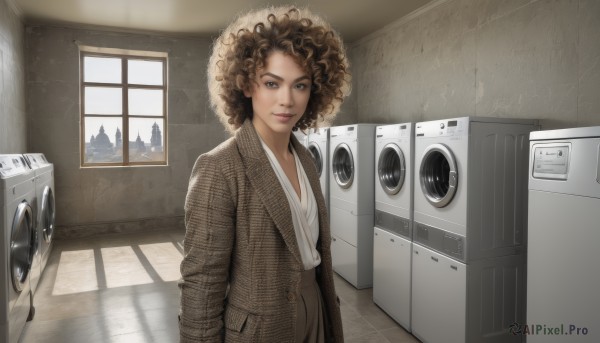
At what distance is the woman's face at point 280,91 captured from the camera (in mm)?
954

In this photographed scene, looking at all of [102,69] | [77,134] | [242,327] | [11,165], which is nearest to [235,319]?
[242,327]

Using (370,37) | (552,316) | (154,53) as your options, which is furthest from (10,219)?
(370,37)

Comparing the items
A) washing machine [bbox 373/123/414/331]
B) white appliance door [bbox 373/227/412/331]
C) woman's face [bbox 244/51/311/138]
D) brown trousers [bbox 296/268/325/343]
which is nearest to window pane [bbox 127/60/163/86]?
washing machine [bbox 373/123/414/331]

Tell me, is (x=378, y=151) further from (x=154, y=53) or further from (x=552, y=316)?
(x=154, y=53)

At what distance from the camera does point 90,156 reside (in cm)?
538

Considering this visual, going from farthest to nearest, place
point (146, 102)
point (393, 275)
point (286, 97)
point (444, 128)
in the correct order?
point (146, 102) → point (393, 275) → point (444, 128) → point (286, 97)

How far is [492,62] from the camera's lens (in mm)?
3361

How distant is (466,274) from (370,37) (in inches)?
151

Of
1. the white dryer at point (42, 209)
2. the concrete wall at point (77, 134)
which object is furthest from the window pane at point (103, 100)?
the white dryer at point (42, 209)

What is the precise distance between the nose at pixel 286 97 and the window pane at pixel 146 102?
5.12m

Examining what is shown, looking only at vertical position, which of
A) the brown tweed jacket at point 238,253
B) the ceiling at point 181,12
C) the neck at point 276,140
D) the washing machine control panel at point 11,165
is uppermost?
the ceiling at point 181,12

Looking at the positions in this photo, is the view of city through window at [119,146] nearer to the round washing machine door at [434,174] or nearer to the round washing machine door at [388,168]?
the round washing machine door at [388,168]

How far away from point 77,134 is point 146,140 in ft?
2.80

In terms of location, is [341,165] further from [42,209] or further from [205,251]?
[205,251]
